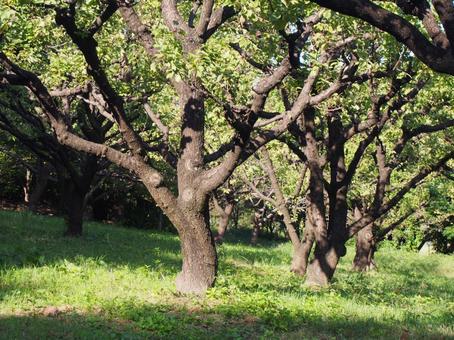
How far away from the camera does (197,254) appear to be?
1059 cm

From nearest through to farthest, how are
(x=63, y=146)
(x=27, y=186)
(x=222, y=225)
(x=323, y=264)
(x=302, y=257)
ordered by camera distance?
(x=323, y=264) < (x=63, y=146) < (x=302, y=257) < (x=222, y=225) < (x=27, y=186)

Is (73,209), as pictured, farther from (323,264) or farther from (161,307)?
(161,307)

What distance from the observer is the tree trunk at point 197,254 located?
415 inches

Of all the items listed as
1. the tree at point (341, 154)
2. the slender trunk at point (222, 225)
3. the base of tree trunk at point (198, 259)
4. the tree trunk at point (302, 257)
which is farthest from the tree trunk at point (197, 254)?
the slender trunk at point (222, 225)

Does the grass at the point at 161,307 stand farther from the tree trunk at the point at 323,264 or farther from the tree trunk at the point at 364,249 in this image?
the tree trunk at the point at 364,249

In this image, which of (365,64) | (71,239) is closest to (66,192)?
(71,239)

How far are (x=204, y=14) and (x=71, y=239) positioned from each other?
10.8 m

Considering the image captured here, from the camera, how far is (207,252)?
1066 cm

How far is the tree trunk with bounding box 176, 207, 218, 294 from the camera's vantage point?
1055 centimetres

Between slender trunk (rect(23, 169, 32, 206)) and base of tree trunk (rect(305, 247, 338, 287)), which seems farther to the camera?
slender trunk (rect(23, 169, 32, 206))

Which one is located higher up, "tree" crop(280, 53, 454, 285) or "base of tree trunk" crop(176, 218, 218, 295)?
"tree" crop(280, 53, 454, 285)

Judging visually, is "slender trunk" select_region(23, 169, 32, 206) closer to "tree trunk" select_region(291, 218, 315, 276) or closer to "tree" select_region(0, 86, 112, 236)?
"tree" select_region(0, 86, 112, 236)

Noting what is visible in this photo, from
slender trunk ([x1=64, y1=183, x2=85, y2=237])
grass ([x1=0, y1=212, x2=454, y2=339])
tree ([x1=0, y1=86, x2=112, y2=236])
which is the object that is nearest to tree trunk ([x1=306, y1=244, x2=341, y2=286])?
grass ([x1=0, y1=212, x2=454, y2=339])

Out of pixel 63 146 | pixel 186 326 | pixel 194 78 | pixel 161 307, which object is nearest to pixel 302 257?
pixel 63 146
